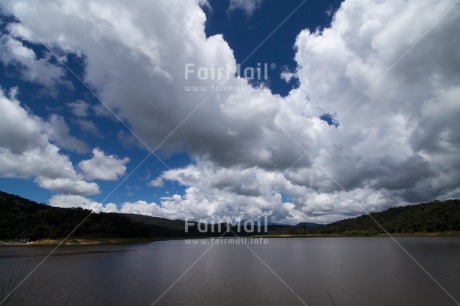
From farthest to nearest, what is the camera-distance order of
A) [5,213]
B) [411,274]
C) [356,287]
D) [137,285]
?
[5,213] → [411,274] → [137,285] → [356,287]

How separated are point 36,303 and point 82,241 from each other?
10303 cm

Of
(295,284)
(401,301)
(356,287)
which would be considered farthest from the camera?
(295,284)

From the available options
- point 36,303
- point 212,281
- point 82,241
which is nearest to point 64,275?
point 36,303

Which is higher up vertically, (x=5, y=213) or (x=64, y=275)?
(x=5, y=213)

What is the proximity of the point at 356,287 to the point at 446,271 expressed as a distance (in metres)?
14.6

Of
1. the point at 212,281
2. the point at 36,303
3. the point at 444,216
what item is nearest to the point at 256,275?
the point at 212,281

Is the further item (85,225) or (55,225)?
(85,225)

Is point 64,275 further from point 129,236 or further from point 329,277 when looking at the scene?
point 129,236

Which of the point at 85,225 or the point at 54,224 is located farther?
the point at 85,225

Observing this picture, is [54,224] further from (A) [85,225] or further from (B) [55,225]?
(A) [85,225]

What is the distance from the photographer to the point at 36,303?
21406 millimetres

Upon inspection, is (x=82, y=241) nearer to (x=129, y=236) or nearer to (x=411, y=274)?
(x=129, y=236)

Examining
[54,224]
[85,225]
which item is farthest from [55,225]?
[85,225]

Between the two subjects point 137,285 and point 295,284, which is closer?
point 295,284
